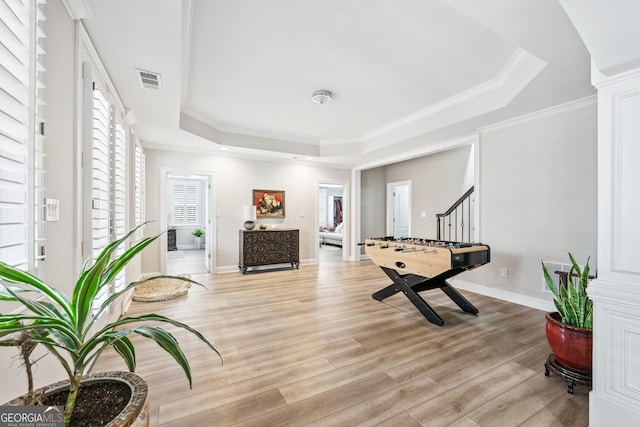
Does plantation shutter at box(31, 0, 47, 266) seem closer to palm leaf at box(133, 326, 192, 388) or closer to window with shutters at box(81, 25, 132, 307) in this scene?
window with shutters at box(81, 25, 132, 307)

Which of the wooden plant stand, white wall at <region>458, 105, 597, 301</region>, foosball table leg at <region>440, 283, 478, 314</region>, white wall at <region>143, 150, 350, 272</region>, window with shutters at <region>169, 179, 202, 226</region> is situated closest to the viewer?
the wooden plant stand

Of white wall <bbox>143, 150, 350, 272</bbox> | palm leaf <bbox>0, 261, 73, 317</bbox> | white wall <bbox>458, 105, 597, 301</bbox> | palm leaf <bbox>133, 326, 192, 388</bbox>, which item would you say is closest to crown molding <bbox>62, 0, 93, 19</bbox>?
Result: palm leaf <bbox>0, 261, 73, 317</bbox>

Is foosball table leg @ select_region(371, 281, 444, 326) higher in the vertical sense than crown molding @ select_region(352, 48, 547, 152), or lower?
lower

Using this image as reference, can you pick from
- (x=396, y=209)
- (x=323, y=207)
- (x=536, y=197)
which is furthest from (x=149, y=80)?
(x=323, y=207)

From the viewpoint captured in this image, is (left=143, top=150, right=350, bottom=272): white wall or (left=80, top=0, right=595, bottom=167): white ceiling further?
(left=143, top=150, right=350, bottom=272): white wall

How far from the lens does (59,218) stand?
5.21 feet

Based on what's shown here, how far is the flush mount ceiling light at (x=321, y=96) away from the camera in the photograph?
3.52 metres

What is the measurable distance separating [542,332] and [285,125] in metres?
4.38

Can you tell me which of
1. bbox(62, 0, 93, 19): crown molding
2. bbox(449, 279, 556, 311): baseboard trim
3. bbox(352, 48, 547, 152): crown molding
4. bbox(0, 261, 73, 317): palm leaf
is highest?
bbox(352, 48, 547, 152): crown molding

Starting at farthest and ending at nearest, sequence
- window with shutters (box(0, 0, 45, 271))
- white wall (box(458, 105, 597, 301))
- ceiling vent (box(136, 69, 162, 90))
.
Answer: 1. white wall (box(458, 105, 597, 301))
2. ceiling vent (box(136, 69, 162, 90))
3. window with shutters (box(0, 0, 45, 271))

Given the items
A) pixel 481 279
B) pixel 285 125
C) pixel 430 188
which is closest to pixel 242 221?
pixel 285 125

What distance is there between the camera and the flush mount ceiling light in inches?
139

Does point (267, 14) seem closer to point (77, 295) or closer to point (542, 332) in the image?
point (77, 295)

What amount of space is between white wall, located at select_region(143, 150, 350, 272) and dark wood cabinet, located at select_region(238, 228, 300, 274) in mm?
378
